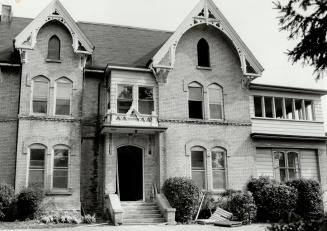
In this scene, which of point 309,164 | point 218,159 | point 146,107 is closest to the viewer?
point 146,107

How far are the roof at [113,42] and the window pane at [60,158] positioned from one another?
17.3ft

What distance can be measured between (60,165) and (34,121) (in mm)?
2588

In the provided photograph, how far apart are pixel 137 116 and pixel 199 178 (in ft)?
16.0

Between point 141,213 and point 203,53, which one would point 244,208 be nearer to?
point 141,213

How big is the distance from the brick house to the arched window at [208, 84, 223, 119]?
58 mm

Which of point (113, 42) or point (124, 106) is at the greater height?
point (113, 42)

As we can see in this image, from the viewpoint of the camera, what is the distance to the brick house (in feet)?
71.1

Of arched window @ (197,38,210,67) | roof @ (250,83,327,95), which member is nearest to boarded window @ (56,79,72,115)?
arched window @ (197,38,210,67)

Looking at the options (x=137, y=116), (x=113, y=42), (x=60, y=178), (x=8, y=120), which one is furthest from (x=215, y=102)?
(x=8, y=120)

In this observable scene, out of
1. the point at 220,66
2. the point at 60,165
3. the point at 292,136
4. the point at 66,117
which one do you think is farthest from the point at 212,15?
the point at 60,165

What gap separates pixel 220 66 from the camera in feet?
82.2

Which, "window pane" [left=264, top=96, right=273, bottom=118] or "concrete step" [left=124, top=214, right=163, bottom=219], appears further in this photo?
"window pane" [left=264, top=96, right=273, bottom=118]

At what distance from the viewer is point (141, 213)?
20281 mm

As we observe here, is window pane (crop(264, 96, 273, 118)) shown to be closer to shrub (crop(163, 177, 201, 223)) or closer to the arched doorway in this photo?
shrub (crop(163, 177, 201, 223))
